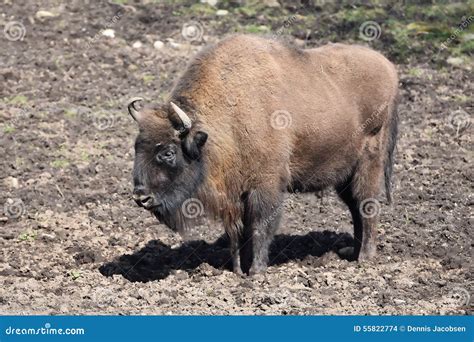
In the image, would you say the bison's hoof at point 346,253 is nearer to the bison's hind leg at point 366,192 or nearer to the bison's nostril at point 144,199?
the bison's hind leg at point 366,192

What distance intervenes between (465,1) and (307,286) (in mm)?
12185

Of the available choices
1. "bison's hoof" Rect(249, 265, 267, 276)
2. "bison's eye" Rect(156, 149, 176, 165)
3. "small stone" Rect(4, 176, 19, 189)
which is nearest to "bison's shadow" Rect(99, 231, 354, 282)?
"bison's hoof" Rect(249, 265, 267, 276)

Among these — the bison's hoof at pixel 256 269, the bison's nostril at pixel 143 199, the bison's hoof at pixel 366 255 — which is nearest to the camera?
the bison's nostril at pixel 143 199

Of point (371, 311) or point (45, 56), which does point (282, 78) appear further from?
point (45, 56)

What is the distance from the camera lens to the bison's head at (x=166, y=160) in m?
8.81

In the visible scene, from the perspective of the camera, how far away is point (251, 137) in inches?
364

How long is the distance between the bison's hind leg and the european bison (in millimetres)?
24

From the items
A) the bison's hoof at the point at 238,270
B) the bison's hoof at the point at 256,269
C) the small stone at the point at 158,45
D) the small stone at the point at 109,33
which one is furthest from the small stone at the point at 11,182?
the small stone at the point at 109,33

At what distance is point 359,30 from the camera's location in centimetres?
1825

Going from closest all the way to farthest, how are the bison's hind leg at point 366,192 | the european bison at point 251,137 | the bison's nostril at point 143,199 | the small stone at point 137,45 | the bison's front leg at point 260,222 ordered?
the bison's nostril at point 143,199, the european bison at point 251,137, the bison's front leg at point 260,222, the bison's hind leg at point 366,192, the small stone at point 137,45

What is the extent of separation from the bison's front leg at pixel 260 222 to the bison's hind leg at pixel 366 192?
127 centimetres

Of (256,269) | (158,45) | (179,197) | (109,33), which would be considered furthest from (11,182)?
(109,33)

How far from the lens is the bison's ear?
9.04 m

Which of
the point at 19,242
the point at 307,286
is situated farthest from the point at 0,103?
the point at 307,286
